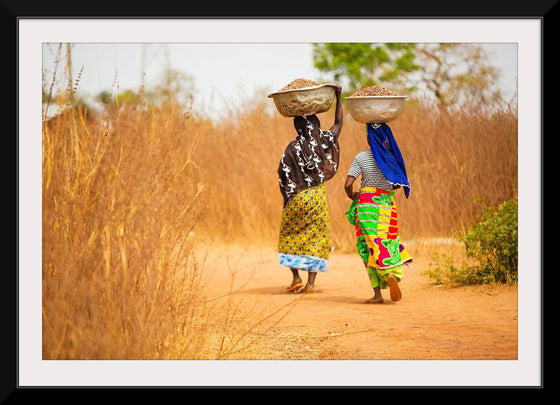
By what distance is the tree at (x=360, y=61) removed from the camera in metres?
17.8

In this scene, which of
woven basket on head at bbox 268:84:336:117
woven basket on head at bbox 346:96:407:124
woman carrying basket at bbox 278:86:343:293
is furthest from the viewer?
woman carrying basket at bbox 278:86:343:293

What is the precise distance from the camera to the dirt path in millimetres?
4730

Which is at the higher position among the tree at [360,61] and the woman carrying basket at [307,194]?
the tree at [360,61]

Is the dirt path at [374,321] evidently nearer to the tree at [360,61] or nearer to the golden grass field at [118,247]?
the golden grass field at [118,247]

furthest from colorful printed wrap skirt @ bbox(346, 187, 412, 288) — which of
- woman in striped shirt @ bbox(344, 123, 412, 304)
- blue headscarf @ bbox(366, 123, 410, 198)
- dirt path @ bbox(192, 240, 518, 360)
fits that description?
dirt path @ bbox(192, 240, 518, 360)

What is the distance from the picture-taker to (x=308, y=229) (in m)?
6.86

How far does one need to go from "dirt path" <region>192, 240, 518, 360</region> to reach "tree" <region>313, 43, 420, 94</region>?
10.6 m

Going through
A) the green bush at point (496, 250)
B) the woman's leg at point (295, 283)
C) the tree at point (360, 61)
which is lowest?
the woman's leg at point (295, 283)

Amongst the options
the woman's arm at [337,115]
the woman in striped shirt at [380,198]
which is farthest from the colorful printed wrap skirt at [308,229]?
the woman in striped shirt at [380,198]

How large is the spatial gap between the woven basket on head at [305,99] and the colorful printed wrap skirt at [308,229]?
851 mm

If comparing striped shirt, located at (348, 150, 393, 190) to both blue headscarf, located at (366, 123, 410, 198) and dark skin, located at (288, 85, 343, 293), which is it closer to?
blue headscarf, located at (366, 123, 410, 198)

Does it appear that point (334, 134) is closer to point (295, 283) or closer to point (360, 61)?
point (295, 283)

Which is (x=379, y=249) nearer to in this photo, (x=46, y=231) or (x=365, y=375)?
(x=365, y=375)

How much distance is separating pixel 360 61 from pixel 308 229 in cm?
1307
